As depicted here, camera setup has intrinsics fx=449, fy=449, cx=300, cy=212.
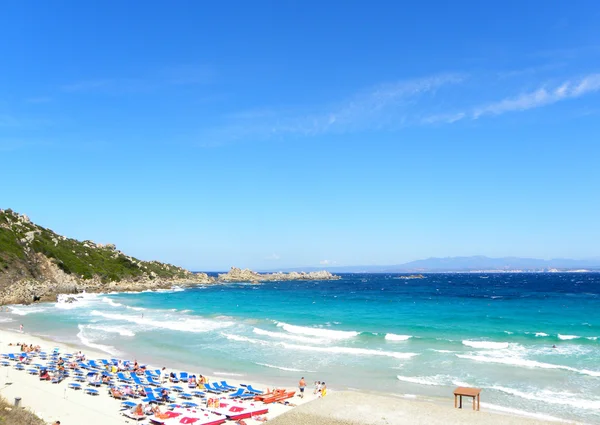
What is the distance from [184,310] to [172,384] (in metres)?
39.1

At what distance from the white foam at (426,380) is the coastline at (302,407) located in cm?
269

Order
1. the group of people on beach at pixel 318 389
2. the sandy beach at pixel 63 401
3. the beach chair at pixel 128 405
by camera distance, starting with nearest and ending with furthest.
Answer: the sandy beach at pixel 63 401 → the beach chair at pixel 128 405 → the group of people on beach at pixel 318 389

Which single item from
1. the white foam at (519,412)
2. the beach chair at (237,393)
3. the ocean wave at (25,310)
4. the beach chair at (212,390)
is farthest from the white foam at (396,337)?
the ocean wave at (25,310)

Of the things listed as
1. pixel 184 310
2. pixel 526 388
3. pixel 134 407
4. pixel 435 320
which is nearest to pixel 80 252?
pixel 184 310

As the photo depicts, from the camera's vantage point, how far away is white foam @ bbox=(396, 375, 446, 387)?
2352cm

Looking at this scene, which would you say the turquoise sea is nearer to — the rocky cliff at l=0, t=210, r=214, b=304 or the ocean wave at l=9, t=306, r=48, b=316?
the ocean wave at l=9, t=306, r=48, b=316

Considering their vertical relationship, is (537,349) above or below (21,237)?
below

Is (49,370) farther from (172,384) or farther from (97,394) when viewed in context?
(172,384)

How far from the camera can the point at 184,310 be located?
61.2 m

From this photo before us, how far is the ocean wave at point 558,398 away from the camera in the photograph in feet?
64.6

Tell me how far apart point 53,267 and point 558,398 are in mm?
89219

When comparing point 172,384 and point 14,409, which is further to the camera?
point 172,384

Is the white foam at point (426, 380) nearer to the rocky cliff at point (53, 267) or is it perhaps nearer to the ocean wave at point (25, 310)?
the ocean wave at point (25, 310)

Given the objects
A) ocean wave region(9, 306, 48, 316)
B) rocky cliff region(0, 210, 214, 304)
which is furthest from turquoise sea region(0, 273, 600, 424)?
rocky cliff region(0, 210, 214, 304)
